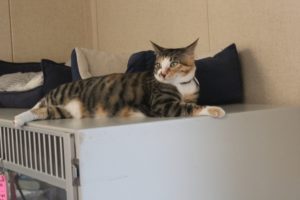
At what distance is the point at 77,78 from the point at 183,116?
0.61 meters

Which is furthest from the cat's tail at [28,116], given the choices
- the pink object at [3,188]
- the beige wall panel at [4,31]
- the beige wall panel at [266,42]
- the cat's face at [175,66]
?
the beige wall panel at [4,31]

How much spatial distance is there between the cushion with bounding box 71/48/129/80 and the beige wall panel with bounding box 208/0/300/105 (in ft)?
1.45

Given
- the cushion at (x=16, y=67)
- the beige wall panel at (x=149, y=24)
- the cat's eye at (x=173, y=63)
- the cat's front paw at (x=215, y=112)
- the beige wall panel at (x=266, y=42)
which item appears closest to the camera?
the cat's front paw at (x=215, y=112)

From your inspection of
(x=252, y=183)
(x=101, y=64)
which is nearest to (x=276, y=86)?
(x=252, y=183)

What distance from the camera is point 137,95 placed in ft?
4.01

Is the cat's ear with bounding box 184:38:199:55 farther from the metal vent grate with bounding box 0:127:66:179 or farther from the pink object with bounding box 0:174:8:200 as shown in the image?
the pink object with bounding box 0:174:8:200

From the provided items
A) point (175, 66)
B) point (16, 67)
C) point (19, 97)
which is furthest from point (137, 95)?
point (16, 67)

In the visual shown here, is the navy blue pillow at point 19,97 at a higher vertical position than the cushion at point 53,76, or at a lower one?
lower

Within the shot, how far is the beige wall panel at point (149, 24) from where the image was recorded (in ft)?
5.88

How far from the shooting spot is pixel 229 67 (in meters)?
1.47

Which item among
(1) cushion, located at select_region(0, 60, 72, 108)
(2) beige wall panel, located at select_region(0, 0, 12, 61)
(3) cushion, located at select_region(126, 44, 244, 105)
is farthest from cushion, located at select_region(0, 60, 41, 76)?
(3) cushion, located at select_region(126, 44, 244, 105)

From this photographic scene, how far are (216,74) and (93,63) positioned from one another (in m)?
0.50

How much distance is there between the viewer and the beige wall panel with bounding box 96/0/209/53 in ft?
5.88

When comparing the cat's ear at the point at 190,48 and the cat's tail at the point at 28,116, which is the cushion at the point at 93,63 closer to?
the cat's tail at the point at 28,116
